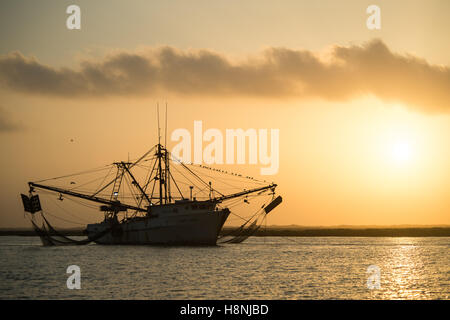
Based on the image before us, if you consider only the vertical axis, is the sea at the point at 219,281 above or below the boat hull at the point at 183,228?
below

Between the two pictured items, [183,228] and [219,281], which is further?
[183,228]

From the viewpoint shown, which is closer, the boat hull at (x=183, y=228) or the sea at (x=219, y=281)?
the sea at (x=219, y=281)

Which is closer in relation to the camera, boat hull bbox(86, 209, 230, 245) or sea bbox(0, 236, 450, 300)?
sea bbox(0, 236, 450, 300)

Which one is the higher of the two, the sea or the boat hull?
the boat hull

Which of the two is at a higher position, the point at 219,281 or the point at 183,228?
the point at 183,228

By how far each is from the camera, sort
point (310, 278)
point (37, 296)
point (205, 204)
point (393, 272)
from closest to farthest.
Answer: point (37, 296)
point (310, 278)
point (393, 272)
point (205, 204)

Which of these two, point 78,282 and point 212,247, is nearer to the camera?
point 78,282
